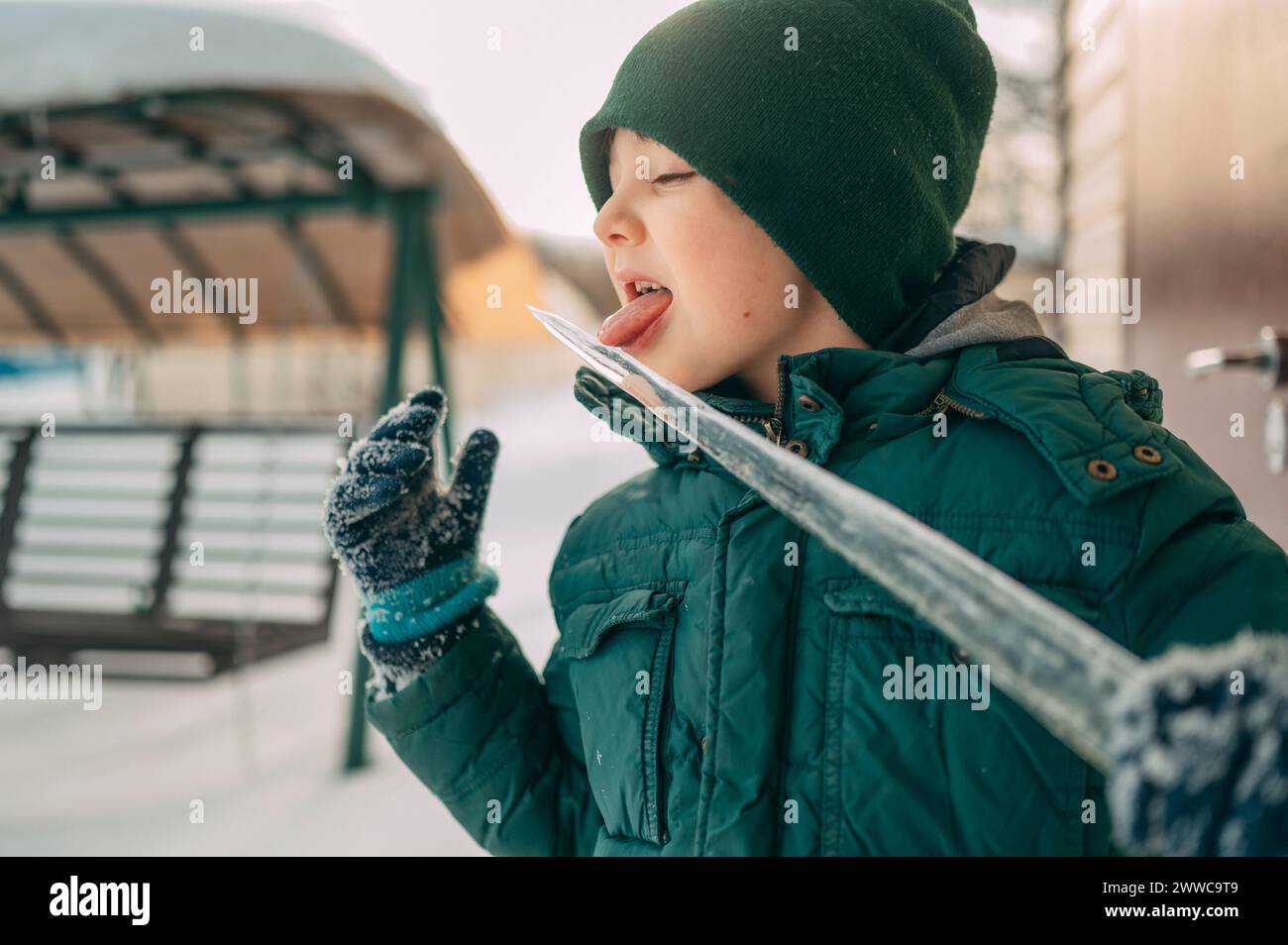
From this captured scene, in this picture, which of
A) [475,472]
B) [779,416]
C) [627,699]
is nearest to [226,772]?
[475,472]

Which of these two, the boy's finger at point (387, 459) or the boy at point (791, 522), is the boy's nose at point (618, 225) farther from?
the boy's finger at point (387, 459)

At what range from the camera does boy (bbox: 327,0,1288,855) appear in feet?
2.57

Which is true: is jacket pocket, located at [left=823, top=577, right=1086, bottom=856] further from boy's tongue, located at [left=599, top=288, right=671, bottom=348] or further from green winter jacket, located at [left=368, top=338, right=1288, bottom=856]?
boy's tongue, located at [left=599, top=288, right=671, bottom=348]

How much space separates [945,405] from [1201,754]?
1.76 ft

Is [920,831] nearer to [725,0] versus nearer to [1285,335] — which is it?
[725,0]

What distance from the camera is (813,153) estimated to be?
104 centimetres

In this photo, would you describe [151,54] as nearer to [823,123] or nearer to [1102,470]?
[823,123]

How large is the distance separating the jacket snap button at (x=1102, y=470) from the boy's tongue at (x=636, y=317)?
1.47 feet

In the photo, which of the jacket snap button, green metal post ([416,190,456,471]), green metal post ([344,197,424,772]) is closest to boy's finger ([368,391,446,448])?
the jacket snap button

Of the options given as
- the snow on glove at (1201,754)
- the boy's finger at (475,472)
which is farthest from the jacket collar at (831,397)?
the snow on glove at (1201,754)

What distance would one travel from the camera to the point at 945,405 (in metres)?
0.91

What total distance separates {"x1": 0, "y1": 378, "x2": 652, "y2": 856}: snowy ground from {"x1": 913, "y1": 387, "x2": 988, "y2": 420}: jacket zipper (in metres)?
1.29

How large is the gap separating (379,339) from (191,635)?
7.31ft

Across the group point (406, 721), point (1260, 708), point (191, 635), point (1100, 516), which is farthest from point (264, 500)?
point (1260, 708)
